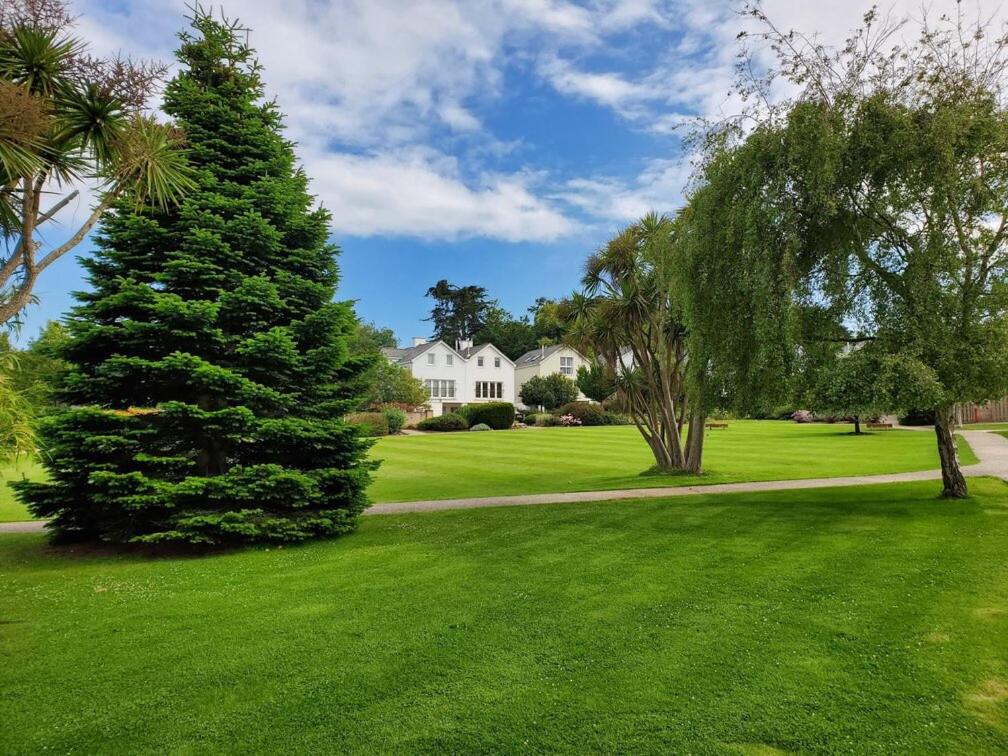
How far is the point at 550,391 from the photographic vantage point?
55938 mm

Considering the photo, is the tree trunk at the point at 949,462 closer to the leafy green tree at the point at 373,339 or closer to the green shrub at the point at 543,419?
the green shrub at the point at 543,419

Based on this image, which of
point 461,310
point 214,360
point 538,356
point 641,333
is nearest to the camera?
point 214,360

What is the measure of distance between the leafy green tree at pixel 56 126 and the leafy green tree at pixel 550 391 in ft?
164

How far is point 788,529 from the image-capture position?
31.5ft

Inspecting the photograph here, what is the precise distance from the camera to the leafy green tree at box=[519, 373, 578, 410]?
55969mm

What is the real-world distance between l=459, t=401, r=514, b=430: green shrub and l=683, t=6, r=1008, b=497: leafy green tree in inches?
1395

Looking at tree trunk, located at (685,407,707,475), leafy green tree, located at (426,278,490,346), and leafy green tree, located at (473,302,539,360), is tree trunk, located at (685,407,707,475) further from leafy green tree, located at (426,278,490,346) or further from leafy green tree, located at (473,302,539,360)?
leafy green tree, located at (426,278,490,346)

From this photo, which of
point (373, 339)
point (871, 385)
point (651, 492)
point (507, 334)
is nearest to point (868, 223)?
point (871, 385)

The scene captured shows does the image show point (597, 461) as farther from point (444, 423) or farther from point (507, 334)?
point (507, 334)

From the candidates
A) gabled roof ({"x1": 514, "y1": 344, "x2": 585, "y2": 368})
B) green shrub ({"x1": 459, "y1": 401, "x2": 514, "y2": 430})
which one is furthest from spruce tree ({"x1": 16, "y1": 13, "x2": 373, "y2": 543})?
gabled roof ({"x1": 514, "y1": 344, "x2": 585, "y2": 368})

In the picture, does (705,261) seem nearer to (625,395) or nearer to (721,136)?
(721,136)

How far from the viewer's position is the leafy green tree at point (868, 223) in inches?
387

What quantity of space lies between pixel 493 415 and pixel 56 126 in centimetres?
4112

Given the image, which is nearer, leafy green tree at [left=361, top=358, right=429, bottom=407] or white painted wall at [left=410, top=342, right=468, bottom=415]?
leafy green tree at [left=361, top=358, right=429, bottom=407]
